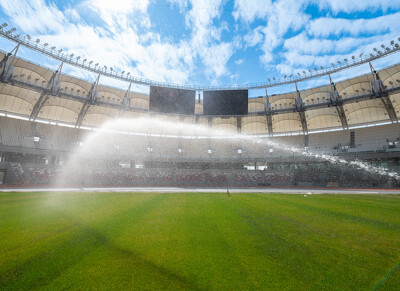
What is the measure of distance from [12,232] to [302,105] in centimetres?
4224

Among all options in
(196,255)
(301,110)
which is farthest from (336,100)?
(196,255)

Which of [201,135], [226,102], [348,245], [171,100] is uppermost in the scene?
[171,100]

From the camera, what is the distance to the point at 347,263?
4.11 meters

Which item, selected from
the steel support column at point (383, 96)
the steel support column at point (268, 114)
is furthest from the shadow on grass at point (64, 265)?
the steel support column at point (383, 96)

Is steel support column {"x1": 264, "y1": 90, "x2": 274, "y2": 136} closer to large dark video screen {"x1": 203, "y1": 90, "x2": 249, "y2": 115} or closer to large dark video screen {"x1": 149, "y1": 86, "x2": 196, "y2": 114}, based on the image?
large dark video screen {"x1": 203, "y1": 90, "x2": 249, "y2": 115}

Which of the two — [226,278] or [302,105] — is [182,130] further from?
[226,278]

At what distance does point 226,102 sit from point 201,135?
13.3m

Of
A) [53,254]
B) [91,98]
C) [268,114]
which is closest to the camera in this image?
[53,254]

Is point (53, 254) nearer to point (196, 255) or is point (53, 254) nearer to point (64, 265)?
point (64, 265)

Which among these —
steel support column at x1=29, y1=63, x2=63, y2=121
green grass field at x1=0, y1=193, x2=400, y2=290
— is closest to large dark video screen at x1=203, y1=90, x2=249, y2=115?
steel support column at x1=29, y1=63, x2=63, y2=121

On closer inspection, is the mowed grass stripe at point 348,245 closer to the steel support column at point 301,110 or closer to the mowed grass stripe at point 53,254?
the mowed grass stripe at point 53,254

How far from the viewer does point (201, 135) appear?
49.3 meters

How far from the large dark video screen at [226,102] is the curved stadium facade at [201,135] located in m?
5.81

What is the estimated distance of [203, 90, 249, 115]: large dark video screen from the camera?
37781 millimetres
